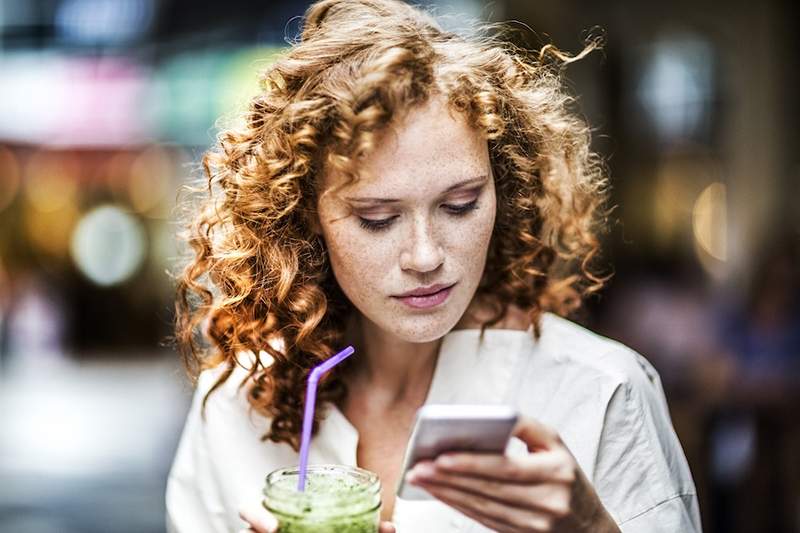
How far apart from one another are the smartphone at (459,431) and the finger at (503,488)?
2 centimetres

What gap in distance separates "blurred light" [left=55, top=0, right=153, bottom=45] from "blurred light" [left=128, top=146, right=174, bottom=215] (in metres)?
2.73

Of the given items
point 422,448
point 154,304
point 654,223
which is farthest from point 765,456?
point 154,304

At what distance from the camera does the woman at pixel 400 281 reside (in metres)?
1.63

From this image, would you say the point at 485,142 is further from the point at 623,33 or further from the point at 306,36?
the point at 623,33

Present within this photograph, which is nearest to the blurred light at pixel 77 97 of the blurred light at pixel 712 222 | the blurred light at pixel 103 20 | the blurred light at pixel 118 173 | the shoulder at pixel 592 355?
the blurred light at pixel 103 20

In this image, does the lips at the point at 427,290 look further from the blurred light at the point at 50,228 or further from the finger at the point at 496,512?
the blurred light at the point at 50,228

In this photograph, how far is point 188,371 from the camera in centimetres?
203

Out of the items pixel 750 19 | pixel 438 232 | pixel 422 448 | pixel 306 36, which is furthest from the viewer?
pixel 750 19

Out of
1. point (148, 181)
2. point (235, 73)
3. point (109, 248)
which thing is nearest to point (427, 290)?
point (235, 73)

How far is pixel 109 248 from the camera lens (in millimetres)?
13297

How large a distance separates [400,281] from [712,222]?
7885mm

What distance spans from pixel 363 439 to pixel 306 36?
0.80 metres

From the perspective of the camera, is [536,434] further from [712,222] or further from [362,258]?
[712,222]

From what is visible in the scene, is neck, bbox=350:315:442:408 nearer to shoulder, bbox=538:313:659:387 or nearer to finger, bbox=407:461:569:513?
shoulder, bbox=538:313:659:387
